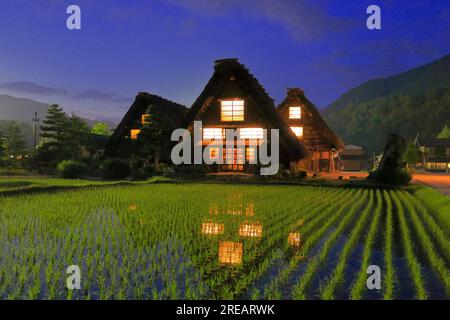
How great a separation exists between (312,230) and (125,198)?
796cm

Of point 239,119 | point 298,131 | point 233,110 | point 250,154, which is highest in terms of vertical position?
point 233,110

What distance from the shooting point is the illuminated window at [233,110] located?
92.3 feet

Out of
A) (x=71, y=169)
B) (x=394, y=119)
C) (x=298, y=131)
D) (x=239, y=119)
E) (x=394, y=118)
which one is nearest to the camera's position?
(x=71, y=169)

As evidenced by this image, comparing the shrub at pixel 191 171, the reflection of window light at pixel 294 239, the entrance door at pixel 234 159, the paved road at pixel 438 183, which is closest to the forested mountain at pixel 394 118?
the paved road at pixel 438 183

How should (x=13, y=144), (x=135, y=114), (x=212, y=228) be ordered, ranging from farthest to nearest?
(x=13, y=144) → (x=135, y=114) → (x=212, y=228)

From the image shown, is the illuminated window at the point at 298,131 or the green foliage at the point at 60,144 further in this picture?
the green foliage at the point at 60,144

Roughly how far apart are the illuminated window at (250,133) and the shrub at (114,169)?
8.27m

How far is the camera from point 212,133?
28625 millimetres

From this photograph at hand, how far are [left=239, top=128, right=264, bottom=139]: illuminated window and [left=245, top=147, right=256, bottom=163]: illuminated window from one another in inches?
34.6

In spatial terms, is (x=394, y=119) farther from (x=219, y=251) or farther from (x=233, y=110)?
(x=219, y=251)

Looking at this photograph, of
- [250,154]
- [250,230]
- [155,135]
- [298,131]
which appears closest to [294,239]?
[250,230]

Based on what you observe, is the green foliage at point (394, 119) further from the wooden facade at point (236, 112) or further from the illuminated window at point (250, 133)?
the wooden facade at point (236, 112)

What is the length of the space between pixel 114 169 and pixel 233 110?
9220 mm

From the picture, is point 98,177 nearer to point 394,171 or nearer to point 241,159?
point 241,159
